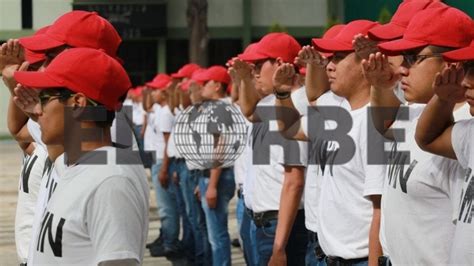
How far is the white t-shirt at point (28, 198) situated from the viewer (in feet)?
20.5

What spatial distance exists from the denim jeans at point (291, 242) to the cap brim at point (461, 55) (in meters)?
3.17

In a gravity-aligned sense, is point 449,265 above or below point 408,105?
below

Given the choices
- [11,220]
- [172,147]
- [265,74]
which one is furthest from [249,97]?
[11,220]

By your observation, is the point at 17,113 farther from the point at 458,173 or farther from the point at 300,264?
the point at 458,173

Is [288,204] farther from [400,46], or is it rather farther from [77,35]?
[400,46]

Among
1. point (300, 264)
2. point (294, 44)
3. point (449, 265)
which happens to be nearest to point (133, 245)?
point (449, 265)

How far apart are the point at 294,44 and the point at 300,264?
1.70 meters

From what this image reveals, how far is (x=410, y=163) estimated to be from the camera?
4707 mm

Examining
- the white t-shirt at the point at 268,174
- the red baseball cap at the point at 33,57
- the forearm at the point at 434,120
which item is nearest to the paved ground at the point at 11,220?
the white t-shirt at the point at 268,174

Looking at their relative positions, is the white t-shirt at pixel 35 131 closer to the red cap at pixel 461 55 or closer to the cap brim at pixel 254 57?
the cap brim at pixel 254 57

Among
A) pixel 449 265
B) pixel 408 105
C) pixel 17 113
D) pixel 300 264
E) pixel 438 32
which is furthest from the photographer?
pixel 300 264

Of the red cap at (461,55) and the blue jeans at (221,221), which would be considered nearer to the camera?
the red cap at (461,55)

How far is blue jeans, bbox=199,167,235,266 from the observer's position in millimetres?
10406

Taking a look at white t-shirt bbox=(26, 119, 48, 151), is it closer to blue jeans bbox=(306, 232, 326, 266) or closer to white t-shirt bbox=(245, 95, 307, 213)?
blue jeans bbox=(306, 232, 326, 266)
